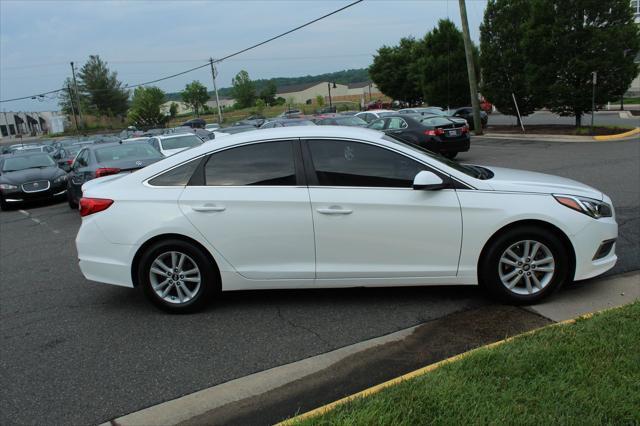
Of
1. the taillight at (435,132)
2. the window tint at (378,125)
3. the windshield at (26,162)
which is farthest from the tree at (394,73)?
the windshield at (26,162)

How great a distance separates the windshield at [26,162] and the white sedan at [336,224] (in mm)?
11965

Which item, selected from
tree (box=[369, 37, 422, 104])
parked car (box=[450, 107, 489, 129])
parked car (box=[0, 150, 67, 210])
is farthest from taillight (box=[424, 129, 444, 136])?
tree (box=[369, 37, 422, 104])

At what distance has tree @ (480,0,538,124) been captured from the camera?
2333 cm

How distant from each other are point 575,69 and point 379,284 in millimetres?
19323

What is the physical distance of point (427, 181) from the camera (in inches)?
A: 175

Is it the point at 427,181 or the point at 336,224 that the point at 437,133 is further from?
the point at 336,224

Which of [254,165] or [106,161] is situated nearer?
[254,165]

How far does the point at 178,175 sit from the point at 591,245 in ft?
12.0

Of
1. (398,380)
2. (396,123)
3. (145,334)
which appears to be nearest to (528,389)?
(398,380)

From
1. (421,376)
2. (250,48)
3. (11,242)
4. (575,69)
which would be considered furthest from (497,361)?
(250,48)

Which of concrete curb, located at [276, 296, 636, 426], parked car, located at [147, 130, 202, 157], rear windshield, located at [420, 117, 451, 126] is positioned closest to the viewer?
concrete curb, located at [276, 296, 636, 426]

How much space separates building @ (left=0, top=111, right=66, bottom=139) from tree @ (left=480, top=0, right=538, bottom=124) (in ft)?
331

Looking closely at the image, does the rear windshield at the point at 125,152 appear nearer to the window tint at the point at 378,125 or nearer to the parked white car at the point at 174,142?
the parked white car at the point at 174,142

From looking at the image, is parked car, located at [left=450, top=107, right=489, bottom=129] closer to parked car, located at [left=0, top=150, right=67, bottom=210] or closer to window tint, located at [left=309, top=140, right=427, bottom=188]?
parked car, located at [left=0, top=150, right=67, bottom=210]
